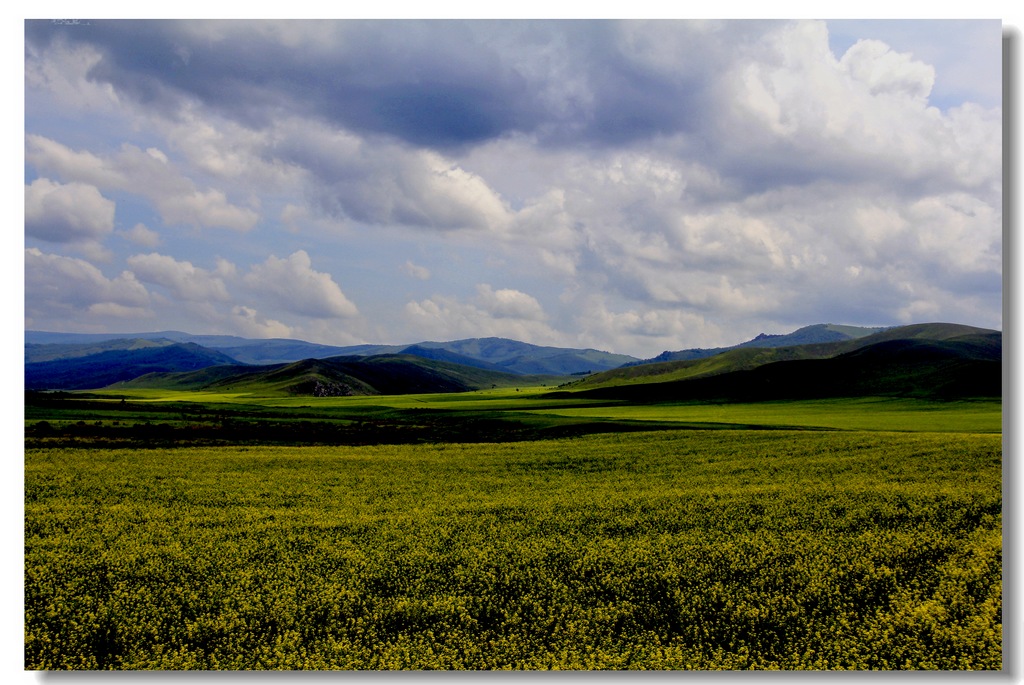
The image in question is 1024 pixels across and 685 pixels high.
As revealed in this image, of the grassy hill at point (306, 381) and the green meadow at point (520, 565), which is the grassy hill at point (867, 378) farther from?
the grassy hill at point (306, 381)

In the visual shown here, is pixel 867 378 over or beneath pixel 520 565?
over

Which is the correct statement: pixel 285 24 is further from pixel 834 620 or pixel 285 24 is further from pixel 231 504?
pixel 834 620

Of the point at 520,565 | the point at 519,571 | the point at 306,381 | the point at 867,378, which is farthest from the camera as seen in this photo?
the point at 306,381

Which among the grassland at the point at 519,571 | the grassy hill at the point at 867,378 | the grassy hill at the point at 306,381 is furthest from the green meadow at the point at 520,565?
the grassy hill at the point at 306,381

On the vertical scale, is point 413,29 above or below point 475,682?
above

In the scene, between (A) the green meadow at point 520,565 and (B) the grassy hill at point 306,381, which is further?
(B) the grassy hill at point 306,381

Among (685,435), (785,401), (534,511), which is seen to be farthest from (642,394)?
(534,511)

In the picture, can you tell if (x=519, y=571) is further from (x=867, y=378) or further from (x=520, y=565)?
(x=867, y=378)

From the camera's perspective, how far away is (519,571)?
12.0 meters

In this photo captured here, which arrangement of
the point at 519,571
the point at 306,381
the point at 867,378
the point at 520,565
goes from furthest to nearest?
the point at 306,381, the point at 867,378, the point at 520,565, the point at 519,571

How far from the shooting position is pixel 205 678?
10328 millimetres

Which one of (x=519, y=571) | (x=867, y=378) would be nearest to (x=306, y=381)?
(x=867, y=378)

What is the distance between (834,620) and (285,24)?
17752 mm

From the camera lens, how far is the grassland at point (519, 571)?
33.9 ft
